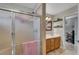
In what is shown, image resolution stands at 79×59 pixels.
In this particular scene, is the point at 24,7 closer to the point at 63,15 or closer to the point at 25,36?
the point at 25,36

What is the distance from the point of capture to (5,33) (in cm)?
129

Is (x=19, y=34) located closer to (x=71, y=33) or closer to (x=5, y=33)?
(x=5, y=33)

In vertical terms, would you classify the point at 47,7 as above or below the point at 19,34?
above

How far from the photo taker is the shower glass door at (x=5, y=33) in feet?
4.19

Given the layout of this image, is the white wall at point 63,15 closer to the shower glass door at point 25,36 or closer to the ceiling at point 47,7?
the ceiling at point 47,7

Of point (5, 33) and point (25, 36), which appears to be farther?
point (25, 36)

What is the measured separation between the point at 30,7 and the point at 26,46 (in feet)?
1.77

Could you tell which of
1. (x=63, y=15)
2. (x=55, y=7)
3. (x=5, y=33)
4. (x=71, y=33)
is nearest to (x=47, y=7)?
(x=55, y=7)

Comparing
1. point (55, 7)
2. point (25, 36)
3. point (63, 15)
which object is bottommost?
point (25, 36)

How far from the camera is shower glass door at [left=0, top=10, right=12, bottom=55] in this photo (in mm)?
1278

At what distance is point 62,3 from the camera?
1.36 meters

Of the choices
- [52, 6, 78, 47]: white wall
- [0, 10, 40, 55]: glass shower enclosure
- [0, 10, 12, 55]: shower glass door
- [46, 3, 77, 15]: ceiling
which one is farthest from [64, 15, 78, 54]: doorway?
[0, 10, 12, 55]: shower glass door

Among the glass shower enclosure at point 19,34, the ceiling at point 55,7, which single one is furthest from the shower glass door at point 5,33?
the ceiling at point 55,7

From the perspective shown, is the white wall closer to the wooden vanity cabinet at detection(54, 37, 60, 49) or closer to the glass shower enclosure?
the wooden vanity cabinet at detection(54, 37, 60, 49)
